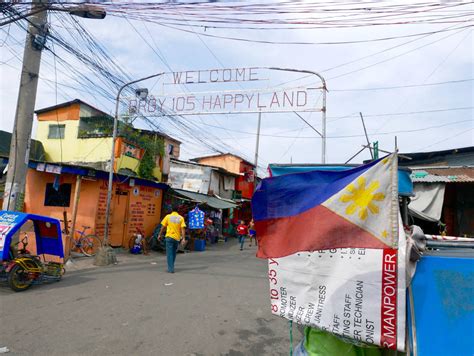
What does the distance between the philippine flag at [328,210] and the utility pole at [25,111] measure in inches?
281

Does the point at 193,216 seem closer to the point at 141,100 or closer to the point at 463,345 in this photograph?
the point at 141,100

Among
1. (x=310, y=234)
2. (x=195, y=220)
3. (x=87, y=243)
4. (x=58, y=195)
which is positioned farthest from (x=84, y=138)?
(x=310, y=234)

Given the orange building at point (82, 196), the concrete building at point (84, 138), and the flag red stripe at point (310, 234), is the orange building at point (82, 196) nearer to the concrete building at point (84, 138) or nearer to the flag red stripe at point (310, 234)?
the concrete building at point (84, 138)

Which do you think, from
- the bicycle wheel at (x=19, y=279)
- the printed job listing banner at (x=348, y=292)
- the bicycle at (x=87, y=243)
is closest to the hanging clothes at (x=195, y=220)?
the bicycle at (x=87, y=243)

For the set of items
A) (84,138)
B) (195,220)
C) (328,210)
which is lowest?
(195,220)

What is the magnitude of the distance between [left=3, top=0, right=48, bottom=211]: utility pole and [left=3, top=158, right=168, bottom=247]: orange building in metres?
3.25

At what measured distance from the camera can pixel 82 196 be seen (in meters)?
12.8

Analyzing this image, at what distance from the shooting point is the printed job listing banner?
250 cm

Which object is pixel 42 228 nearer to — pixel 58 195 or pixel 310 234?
pixel 58 195

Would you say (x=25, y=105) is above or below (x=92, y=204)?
above

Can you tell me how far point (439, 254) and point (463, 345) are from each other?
24.6 inches

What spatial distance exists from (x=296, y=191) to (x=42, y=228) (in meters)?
6.68

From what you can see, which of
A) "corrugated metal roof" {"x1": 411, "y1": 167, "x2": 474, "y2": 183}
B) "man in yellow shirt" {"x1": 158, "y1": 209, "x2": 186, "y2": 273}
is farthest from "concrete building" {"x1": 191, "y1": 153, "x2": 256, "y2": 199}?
"corrugated metal roof" {"x1": 411, "y1": 167, "x2": 474, "y2": 183}

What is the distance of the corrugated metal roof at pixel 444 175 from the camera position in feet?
28.2
